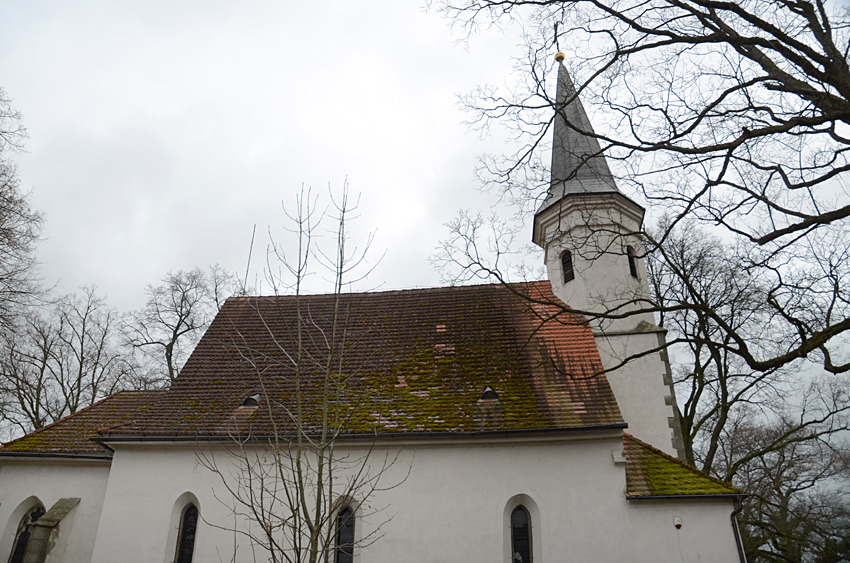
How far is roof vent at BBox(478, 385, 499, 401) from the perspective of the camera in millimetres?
11883

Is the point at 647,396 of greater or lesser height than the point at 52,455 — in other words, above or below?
above

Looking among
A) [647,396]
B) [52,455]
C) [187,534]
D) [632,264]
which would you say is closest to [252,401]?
[187,534]

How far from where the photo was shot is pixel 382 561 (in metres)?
10.7

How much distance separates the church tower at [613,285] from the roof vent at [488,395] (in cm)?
277

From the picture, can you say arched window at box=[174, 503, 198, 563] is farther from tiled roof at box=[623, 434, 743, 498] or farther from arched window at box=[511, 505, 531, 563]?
tiled roof at box=[623, 434, 743, 498]

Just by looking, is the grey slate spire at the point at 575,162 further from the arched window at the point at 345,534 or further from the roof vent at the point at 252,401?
the arched window at the point at 345,534

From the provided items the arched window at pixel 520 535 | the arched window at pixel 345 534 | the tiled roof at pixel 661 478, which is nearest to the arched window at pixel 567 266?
the tiled roof at pixel 661 478

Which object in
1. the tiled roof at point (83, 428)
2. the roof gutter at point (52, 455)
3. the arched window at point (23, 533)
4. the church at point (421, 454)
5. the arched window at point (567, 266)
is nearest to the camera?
the church at point (421, 454)

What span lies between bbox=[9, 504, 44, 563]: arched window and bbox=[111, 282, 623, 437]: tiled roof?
357 centimetres

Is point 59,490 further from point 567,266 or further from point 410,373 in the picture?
point 567,266

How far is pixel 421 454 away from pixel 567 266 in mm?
6929

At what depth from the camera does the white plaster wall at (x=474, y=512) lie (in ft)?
33.7

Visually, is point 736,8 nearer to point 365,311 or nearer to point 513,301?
point 513,301

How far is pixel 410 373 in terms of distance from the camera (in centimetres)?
1291
